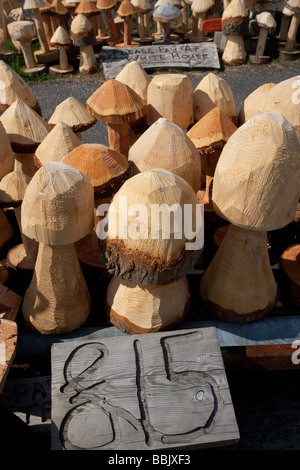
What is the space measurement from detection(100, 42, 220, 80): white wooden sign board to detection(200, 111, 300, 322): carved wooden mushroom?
3.65 m

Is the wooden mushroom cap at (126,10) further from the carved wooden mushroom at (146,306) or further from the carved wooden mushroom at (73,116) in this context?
the carved wooden mushroom at (146,306)

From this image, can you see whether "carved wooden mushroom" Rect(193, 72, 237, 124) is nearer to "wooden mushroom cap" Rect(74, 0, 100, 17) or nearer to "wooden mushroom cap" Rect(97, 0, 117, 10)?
"wooden mushroom cap" Rect(74, 0, 100, 17)

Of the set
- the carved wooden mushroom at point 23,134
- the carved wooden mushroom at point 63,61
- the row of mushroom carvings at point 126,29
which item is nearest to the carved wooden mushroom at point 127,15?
the row of mushroom carvings at point 126,29

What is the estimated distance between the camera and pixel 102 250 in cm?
120

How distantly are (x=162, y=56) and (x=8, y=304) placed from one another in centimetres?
410

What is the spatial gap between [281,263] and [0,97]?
1.33 meters

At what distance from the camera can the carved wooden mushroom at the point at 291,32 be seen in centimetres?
438

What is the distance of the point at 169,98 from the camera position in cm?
159

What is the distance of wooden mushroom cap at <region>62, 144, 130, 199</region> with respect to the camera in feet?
4.05

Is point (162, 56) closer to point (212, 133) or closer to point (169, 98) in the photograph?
point (169, 98)

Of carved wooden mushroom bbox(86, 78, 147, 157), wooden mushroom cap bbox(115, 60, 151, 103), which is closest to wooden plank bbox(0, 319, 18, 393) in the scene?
carved wooden mushroom bbox(86, 78, 147, 157)

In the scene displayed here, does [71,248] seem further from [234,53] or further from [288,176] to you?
[234,53]

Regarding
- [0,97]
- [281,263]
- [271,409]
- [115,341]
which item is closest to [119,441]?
[115,341]

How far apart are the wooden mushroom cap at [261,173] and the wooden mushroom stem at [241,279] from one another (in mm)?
158
